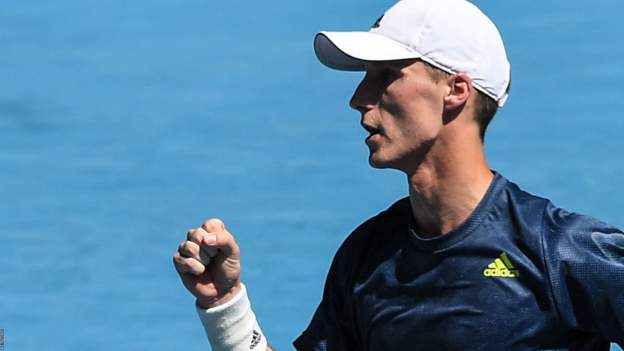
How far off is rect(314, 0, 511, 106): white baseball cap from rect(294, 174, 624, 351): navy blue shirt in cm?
25

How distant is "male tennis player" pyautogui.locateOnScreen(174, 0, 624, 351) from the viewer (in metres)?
4.02

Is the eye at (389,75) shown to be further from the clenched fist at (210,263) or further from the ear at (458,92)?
the clenched fist at (210,263)

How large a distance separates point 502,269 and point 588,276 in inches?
8.2

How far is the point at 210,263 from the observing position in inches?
167

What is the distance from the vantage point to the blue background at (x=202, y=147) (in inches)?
309

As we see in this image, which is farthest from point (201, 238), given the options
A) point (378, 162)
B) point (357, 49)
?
point (357, 49)

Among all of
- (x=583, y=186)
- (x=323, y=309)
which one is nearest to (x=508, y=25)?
(x=583, y=186)

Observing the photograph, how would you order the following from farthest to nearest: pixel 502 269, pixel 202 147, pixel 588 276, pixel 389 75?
pixel 202 147
pixel 389 75
pixel 502 269
pixel 588 276

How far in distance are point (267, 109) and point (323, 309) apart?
17.1 ft

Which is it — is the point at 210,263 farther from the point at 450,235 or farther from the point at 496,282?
the point at 496,282

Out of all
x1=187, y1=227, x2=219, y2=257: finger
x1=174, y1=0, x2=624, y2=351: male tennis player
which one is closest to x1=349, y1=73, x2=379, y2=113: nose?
x1=174, y1=0, x2=624, y2=351: male tennis player

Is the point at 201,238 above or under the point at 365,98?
under

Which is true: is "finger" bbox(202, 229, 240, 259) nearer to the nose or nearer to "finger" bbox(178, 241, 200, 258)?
"finger" bbox(178, 241, 200, 258)

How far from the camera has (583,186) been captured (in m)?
8.52
